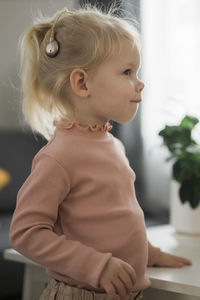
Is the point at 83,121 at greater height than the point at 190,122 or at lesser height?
greater

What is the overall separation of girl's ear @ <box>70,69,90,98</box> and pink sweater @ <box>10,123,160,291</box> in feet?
0.22

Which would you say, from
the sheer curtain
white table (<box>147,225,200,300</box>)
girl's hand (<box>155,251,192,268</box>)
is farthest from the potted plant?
the sheer curtain

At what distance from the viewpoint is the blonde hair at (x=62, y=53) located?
995 millimetres

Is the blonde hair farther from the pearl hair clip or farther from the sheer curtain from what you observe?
the sheer curtain

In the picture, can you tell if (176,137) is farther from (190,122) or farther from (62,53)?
(62,53)

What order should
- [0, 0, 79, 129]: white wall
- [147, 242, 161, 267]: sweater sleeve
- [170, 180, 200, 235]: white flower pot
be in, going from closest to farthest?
[147, 242, 161, 267]: sweater sleeve
[170, 180, 200, 235]: white flower pot
[0, 0, 79, 129]: white wall

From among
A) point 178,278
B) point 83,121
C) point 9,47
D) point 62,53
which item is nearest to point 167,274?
point 178,278

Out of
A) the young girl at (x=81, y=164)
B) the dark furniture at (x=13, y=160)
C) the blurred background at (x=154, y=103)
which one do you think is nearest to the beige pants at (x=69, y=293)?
the young girl at (x=81, y=164)

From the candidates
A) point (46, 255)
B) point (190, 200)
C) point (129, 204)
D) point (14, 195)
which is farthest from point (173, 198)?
point (14, 195)

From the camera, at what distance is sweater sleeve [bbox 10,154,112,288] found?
2.94ft

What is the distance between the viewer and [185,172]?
1.61 metres

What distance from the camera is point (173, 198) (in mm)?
1690

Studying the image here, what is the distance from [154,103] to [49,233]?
1558 mm

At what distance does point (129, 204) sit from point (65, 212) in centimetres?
13
